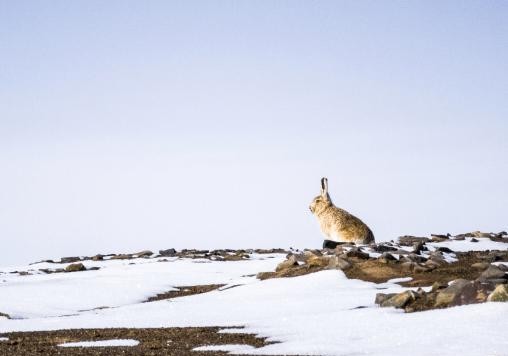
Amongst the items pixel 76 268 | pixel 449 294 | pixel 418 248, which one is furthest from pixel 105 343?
pixel 76 268

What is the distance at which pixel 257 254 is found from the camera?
29641mm

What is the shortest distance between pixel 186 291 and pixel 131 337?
8273 mm

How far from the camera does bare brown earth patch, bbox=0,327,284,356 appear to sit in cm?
1111

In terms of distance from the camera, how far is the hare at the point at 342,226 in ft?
78.4

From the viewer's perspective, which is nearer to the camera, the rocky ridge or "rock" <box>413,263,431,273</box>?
A: the rocky ridge

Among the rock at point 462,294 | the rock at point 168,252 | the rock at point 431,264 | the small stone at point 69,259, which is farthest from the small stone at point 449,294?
the small stone at point 69,259

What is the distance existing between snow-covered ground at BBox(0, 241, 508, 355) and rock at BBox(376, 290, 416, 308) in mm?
258

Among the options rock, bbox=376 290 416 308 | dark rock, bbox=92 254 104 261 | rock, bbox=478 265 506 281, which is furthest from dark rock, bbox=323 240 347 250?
rock, bbox=376 290 416 308

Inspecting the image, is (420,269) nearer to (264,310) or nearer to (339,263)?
(339,263)

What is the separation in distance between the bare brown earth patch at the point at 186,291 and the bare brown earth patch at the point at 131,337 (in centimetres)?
635

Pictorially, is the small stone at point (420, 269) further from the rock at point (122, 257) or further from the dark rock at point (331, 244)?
the rock at point (122, 257)

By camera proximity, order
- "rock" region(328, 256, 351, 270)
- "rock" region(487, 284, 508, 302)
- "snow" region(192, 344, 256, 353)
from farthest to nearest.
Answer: "rock" region(328, 256, 351, 270) → "rock" region(487, 284, 508, 302) → "snow" region(192, 344, 256, 353)

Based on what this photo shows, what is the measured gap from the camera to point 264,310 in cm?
1509

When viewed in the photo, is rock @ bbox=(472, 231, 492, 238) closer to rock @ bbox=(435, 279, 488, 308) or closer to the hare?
the hare
